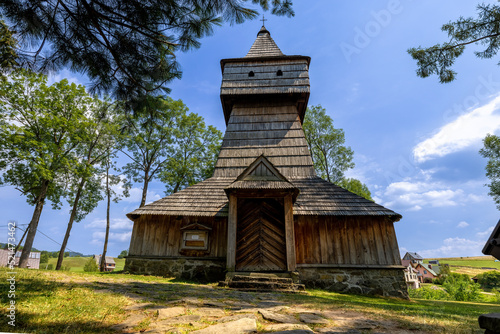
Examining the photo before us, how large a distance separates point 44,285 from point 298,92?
13467 mm

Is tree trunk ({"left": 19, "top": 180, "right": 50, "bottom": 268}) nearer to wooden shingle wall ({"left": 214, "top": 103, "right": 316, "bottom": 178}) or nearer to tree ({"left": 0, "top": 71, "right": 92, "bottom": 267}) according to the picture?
tree ({"left": 0, "top": 71, "right": 92, "bottom": 267})

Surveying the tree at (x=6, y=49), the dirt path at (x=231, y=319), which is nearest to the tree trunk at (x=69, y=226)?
the tree at (x=6, y=49)

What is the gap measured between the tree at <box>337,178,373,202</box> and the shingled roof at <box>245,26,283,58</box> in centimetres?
1338

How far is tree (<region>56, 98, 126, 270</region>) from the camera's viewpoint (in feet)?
61.8

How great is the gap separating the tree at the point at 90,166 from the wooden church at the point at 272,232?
11764mm

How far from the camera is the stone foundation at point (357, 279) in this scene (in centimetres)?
927

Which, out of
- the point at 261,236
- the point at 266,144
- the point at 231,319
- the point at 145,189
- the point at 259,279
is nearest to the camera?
the point at 231,319

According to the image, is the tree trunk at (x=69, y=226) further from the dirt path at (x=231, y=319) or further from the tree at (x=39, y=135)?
the dirt path at (x=231, y=319)

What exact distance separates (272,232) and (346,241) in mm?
3197

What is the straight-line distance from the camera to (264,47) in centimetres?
1738

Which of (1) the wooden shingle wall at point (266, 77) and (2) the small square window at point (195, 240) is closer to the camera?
(2) the small square window at point (195, 240)

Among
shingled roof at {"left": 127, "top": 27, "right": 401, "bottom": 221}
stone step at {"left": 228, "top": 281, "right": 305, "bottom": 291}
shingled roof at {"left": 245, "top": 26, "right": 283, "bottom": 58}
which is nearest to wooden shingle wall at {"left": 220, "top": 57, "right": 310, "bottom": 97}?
shingled roof at {"left": 127, "top": 27, "right": 401, "bottom": 221}

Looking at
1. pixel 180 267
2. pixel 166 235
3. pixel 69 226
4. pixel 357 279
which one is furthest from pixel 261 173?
pixel 69 226

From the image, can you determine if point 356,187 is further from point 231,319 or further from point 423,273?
point 423,273
